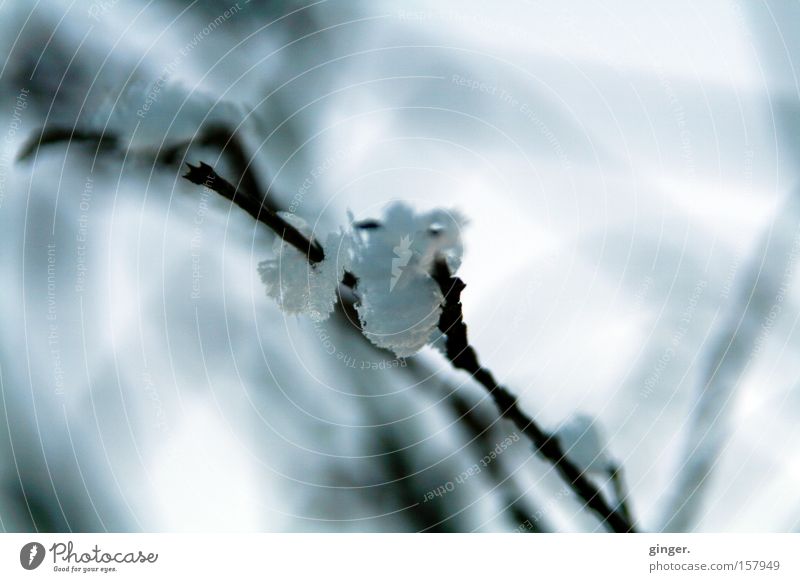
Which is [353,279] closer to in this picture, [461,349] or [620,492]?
[461,349]

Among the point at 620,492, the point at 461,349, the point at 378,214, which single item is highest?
the point at 378,214

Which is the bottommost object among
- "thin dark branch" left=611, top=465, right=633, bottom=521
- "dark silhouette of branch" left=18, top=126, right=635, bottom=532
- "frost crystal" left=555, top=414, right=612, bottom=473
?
"thin dark branch" left=611, top=465, right=633, bottom=521

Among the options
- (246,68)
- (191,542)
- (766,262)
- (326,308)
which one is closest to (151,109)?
(246,68)

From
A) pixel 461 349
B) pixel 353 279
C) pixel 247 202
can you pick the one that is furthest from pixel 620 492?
pixel 247 202

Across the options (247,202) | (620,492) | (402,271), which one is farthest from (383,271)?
(620,492)

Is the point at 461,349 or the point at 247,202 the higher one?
the point at 247,202

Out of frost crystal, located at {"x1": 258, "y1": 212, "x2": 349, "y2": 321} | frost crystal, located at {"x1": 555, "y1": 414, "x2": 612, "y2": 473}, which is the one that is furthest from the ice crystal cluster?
frost crystal, located at {"x1": 555, "y1": 414, "x2": 612, "y2": 473}

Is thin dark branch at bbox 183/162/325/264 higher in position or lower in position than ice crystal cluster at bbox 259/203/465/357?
higher

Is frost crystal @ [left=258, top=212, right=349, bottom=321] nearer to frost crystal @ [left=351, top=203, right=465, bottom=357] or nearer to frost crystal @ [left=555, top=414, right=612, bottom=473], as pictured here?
frost crystal @ [left=351, top=203, right=465, bottom=357]
